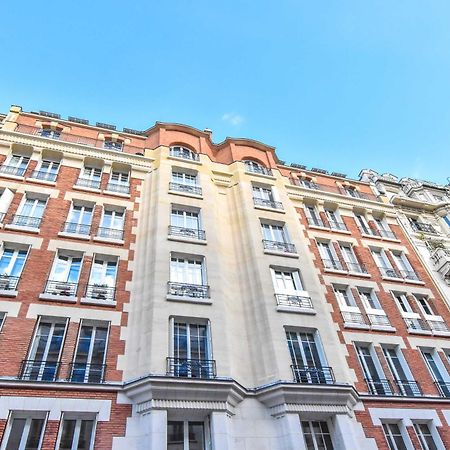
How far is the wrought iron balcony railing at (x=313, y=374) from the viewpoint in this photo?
11453mm

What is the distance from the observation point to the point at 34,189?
585 inches

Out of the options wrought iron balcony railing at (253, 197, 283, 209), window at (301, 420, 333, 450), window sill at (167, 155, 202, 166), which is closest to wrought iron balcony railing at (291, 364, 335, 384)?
window at (301, 420, 333, 450)

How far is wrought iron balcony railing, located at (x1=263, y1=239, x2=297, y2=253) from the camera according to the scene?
15397 mm

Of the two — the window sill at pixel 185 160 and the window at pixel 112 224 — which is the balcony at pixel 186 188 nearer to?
the window sill at pixel 185 160

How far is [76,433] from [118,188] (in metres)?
9.79

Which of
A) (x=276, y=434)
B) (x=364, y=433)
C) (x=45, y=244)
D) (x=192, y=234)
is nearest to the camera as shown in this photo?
(x=276, y=434)

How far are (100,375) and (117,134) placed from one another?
12886 millimetres

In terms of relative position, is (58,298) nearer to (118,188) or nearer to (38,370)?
(38,370)

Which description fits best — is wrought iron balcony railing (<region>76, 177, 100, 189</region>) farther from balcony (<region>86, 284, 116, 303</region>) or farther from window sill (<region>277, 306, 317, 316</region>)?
window sill (<region>277, 306, 317, 316</region>)

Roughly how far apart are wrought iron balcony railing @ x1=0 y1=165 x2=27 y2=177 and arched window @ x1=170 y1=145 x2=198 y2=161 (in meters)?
6.58

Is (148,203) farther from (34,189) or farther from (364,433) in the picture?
(364,433)

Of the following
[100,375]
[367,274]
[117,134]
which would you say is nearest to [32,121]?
[117,134]

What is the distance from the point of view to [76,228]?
1397cm

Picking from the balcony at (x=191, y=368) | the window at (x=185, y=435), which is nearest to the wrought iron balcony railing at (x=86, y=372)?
the balcony at (x=191, y=368)
